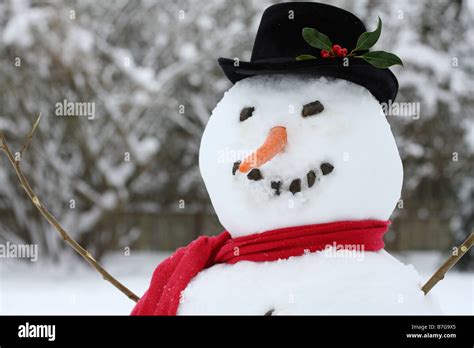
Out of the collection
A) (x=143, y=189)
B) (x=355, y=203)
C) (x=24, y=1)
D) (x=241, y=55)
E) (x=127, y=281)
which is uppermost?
(x=24, y=1)

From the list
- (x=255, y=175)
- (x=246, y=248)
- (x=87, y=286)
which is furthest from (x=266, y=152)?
(x=87, y=286)

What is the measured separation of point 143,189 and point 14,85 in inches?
62.2

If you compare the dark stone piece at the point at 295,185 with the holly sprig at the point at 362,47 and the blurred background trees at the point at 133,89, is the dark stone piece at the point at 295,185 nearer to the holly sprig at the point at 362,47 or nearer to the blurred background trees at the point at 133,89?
the holly sprig at the point at 362,47

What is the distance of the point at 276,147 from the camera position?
970mm

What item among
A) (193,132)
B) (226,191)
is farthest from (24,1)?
(226,191)

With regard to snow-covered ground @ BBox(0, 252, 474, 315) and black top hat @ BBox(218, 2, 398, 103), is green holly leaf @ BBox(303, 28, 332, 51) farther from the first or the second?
snow-covered ground @ BBox(0, 252, 474, 315)

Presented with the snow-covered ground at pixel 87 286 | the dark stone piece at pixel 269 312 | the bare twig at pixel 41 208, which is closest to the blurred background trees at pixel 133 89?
the snow-covered ground at pixel 87 286

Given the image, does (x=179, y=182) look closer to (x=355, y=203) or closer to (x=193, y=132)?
(x=193, y=132)

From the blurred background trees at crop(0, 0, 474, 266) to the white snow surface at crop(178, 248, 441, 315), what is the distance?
4.43 meters

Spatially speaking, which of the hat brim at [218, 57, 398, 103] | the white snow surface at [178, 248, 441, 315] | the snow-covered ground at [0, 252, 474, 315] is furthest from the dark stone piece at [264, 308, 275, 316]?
the snow-covered ground at [0, 252, 474, 315]

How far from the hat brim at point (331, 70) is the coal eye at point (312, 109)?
2.1 inches

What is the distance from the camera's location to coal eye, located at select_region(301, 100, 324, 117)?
3.32ft

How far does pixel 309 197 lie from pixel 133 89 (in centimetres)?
467

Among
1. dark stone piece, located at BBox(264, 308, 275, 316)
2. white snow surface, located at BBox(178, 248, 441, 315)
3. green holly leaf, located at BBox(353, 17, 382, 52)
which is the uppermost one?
green holly leaf, located at BBox(353, 17, 382, 52)
